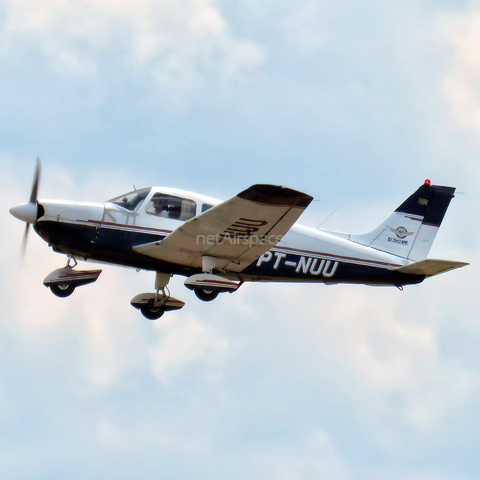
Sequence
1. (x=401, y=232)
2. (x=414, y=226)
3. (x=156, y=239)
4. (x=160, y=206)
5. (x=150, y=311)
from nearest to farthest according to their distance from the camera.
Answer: (x=156, y=239), (x=160, y=206), (x=150, y=311), (x=401, y=232), (x=414, y=226)

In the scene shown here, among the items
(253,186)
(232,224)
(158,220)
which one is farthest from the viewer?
(158,220)

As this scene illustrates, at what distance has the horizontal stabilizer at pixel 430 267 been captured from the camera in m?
16.5

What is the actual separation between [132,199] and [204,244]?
173 centimetres

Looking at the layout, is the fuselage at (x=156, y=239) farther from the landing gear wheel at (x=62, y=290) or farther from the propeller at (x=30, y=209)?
the landing gear wheel at (x=62, y=290)

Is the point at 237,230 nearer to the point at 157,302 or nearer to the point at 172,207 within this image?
the point at 172,207

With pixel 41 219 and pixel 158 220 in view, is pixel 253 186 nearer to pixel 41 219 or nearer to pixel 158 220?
pixel 158 220

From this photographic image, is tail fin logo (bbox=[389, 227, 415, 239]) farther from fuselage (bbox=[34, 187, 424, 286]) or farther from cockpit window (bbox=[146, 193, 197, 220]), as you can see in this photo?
cockpit window (bbox=[146, 193, 197, 220])

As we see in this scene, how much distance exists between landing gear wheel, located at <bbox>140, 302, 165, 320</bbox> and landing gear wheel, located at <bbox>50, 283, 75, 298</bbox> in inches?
74.1

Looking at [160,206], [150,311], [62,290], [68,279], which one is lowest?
[150,311]

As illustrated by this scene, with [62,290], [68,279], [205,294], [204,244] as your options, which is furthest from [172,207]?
[62,290]

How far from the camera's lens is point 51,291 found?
16.1 m

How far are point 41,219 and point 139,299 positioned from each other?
3163 mm

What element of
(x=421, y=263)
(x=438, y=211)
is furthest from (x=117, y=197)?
(x=438, y=211)

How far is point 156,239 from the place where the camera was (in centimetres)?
1580
